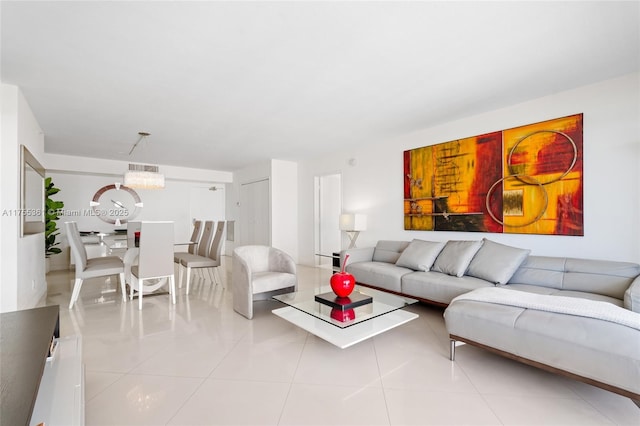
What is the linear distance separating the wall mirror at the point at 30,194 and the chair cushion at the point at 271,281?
2527 millimetres

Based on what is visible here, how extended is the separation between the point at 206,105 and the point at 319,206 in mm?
3404

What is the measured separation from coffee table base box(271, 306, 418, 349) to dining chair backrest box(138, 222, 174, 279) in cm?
201

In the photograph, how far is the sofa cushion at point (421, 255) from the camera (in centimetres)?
352

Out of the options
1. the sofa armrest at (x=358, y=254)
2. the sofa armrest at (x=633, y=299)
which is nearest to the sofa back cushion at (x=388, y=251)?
the sofa armrest at (x=358, y=254)

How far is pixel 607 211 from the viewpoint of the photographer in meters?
2.82

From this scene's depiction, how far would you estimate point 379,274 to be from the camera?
11.9 ft

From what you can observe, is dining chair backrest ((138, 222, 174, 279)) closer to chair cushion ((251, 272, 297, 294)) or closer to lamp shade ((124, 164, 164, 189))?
chair cushion ((251, 272, 297, 294))

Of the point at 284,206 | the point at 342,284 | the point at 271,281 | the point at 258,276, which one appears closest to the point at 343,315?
the point at 342,284

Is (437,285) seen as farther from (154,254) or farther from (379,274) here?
(154,254)

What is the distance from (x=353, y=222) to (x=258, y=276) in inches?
82.1

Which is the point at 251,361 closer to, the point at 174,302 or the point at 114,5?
Answer: the point at 174,302

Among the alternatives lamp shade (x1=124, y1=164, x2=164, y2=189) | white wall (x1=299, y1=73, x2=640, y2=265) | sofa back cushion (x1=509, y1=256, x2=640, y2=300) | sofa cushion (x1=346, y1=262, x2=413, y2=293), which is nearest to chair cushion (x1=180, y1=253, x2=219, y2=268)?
lamp shade (x1=124, y1=164, x2=164, y2=189)

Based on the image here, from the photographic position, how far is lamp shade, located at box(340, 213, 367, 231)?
489 cm

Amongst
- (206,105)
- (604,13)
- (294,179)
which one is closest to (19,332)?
(206,105)
